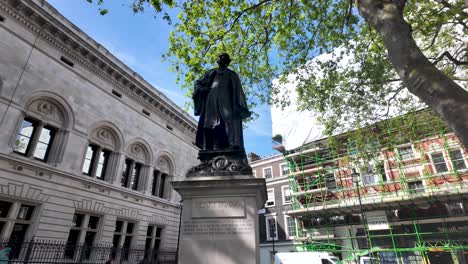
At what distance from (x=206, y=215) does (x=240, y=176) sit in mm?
897

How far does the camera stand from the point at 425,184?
20.7m

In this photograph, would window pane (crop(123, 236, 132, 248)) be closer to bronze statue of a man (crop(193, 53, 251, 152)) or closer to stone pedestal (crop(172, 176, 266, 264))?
bronze statue of a man (crop(193, 53, 251, 152))

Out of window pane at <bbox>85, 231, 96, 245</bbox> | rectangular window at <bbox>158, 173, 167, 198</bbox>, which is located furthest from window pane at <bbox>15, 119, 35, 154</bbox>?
rectangular window at <bbox>158, 173, 167, 198</bbox>

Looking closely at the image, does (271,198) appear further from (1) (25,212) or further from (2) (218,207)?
(2) (218,207)

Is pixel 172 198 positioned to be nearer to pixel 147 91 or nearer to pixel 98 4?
pixel 147 91

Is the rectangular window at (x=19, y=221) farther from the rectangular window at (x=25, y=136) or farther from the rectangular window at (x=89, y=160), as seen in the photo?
the rectangular window at (x=89, y=160)

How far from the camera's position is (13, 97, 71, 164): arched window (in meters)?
13.9

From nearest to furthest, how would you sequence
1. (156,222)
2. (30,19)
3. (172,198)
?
(30,19) → (156,222) → (172,198)

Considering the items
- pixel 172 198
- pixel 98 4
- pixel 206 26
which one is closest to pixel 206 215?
pixel 98 4

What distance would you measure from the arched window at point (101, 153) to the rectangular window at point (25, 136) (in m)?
3.23

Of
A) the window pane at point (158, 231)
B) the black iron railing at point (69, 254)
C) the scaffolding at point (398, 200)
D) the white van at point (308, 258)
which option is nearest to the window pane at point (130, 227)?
the black iron railing at point (69, 254)

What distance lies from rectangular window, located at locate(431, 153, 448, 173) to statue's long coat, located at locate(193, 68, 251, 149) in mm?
22215

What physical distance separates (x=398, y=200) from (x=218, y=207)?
830 inches

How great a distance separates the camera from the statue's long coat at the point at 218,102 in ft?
17.7
